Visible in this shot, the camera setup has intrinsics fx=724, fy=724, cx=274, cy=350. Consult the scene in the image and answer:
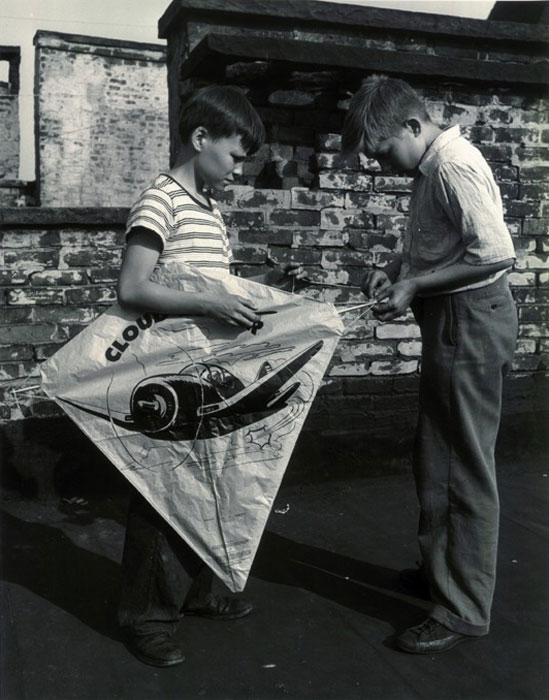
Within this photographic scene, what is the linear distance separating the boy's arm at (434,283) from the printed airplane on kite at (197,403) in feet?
1.25

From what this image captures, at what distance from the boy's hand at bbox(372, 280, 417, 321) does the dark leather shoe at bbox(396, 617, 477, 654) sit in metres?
1.01

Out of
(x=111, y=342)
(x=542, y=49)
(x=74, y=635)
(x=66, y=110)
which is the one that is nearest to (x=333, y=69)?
(x=542, y=49)

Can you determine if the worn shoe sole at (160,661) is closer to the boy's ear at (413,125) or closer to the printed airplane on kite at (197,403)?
the printed airplane on kite at (197,403)

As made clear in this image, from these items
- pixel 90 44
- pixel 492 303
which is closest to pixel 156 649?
pixel 492 303

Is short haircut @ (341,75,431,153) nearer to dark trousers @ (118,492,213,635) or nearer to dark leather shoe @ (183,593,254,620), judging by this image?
dark trousers @ (118,492,213,635)

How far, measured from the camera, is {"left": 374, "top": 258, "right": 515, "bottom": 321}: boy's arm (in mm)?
2211

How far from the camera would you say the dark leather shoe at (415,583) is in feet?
8.86

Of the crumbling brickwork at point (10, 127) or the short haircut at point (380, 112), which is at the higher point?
the crumbling brickwork at point (10, 127)

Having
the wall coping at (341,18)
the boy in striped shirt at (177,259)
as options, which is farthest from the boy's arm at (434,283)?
the wall coping at (341,18)

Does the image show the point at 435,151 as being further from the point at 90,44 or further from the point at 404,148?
the point at 90,44

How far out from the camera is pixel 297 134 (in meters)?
3.95

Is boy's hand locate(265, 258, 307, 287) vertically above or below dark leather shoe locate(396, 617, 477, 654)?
above

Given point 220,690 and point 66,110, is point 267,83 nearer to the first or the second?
point 220,690

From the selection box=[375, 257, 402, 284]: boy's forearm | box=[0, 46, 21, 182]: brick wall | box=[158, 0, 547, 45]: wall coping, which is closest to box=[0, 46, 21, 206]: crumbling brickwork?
box=[0, 46, 21, 182]: brick wall
